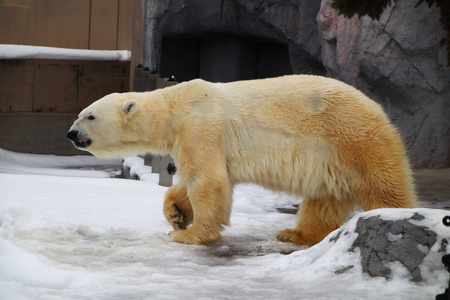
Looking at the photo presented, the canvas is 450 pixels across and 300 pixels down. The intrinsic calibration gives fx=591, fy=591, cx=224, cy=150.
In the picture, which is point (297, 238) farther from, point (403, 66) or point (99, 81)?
point (99, 81)

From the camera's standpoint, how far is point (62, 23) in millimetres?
8930

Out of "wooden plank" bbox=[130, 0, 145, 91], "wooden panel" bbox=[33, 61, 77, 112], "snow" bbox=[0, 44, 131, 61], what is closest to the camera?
"snow" bbox=[0, 44, 131, 61]

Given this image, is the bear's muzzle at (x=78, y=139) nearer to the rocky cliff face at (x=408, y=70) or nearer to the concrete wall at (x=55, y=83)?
the concrete wall at (x=55, y=83)

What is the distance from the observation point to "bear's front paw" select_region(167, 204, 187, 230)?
14.5 feet

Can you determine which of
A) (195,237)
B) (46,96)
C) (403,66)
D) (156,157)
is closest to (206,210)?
(195,237)

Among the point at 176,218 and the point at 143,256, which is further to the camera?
the point at 176,218

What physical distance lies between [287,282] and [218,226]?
3.81 feet

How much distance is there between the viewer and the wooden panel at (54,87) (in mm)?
8461

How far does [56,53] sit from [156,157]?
2.80 metres

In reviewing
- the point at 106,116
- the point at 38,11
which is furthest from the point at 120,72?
the point at 106,116

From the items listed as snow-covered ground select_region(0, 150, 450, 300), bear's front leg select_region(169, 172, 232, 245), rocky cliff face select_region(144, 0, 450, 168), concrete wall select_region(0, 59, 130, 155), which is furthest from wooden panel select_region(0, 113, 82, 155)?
bear's front leg select_region(169, 172, 232, 245)

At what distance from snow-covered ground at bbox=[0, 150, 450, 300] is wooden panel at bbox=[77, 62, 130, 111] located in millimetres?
3116

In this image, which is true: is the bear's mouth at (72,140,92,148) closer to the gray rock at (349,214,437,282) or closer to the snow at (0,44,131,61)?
the gray rock at (349,214,437,282)

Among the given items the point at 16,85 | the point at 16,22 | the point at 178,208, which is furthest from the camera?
the point at 16,22
